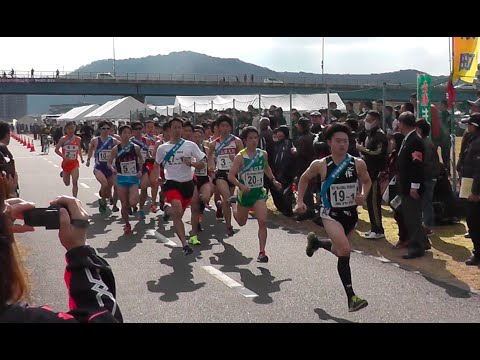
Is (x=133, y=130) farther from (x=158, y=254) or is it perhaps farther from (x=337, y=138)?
(x=337, y=138)

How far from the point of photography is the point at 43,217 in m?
2.76

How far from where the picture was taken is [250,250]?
10.3 meters

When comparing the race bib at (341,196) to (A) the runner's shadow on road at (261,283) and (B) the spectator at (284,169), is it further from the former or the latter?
(B) the spectator at (284,169)

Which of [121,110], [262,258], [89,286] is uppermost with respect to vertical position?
[121,110]

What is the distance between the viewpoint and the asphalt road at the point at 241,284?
655cm

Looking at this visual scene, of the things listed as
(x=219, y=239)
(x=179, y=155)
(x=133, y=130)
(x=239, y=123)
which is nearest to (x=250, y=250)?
(x=219, y=239)

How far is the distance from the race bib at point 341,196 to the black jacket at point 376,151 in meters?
3.75

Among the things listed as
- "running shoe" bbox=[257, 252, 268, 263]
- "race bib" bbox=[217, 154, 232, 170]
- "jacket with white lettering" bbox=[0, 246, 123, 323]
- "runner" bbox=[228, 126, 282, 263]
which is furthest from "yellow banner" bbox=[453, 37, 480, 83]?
"jacket with white lettering" bbox=[0, 246, 123, 323]

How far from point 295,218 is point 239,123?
33.1 feet

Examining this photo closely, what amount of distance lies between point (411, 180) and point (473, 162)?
91cm

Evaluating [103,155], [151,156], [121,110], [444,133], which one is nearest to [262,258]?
[103,155]

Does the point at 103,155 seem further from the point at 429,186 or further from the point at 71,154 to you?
the point at 429,186

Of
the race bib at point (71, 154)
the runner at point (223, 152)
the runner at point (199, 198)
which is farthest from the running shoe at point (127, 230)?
the race bib at point (71, 154)

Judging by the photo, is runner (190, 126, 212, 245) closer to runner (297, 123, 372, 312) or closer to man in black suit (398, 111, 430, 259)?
man in black suit (398, 111, 430, 259)
